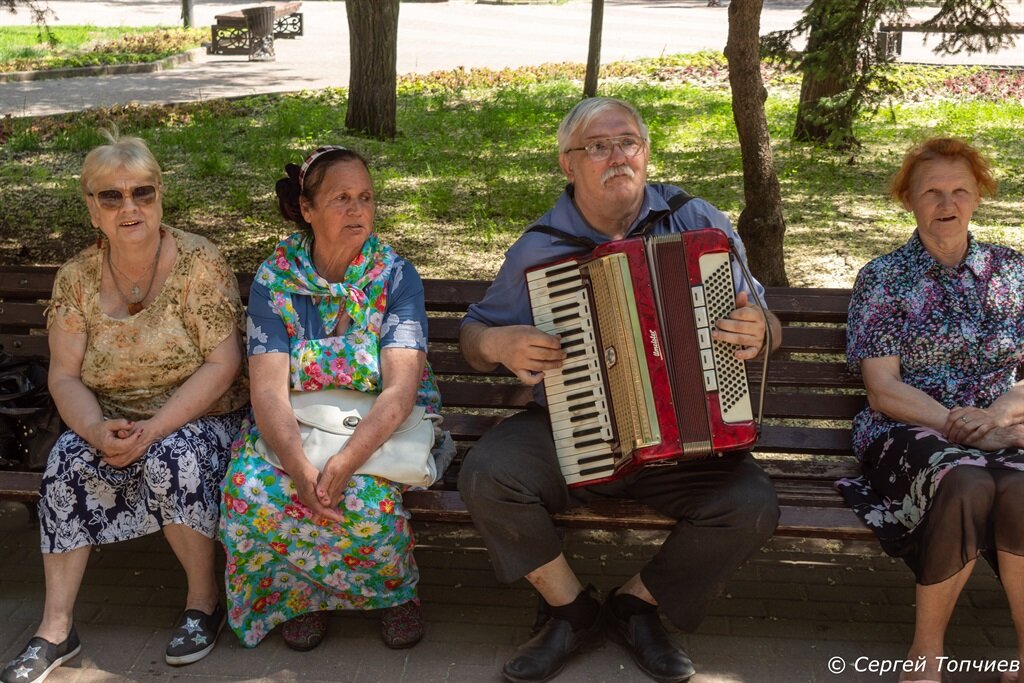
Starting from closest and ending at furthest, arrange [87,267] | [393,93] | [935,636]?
[935,636]
[87,267]
[393,93]

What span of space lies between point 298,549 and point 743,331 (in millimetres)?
1495

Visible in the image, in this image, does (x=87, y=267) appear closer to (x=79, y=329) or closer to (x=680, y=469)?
(x=79, y=329)

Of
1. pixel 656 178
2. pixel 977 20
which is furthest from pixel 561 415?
pixel 656 178

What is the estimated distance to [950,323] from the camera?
3.51m

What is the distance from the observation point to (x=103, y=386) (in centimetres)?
364

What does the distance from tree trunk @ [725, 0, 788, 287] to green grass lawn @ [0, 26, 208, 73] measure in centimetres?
1377

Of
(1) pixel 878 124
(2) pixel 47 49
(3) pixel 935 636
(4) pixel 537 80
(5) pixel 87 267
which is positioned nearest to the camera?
(3) pixel 935 636

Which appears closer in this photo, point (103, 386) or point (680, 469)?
point (680, 469)

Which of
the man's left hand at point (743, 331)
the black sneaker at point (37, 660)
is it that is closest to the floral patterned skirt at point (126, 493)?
the black sneaker at point (37, 660)

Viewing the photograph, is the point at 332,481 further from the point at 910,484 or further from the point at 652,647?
the point at 910,484

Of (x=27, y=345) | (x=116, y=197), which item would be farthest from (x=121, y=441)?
(x=27, y=345)

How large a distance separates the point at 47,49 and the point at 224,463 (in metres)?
17.9

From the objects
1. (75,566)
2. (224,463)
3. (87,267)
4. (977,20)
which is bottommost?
(75,566)

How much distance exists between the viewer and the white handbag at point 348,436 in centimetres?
336
